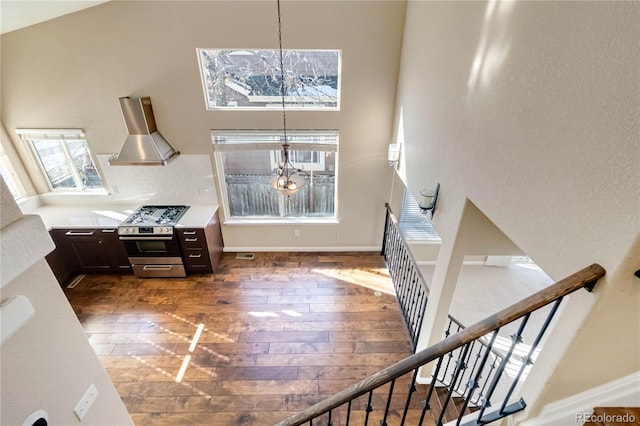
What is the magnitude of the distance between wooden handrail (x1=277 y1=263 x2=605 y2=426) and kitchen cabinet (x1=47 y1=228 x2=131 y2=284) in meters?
4.23

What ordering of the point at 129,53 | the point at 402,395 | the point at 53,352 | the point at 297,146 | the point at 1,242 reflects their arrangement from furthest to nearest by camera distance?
the point at 297,146 < the point at 129,53 < the point at 402,395 < the point at 53,352 < the point at 1,242

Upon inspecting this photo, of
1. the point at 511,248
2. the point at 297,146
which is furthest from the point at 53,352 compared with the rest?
the point at 297,146

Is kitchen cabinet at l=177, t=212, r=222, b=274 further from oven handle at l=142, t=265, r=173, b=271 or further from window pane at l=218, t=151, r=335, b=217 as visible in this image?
window pane at l=218, t=151, r=335, b=217

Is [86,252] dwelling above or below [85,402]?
below

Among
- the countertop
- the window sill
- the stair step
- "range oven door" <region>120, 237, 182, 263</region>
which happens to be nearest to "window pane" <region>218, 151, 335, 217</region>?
the window sill

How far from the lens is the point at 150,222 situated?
424 centimetres

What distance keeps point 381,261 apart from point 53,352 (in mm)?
4396

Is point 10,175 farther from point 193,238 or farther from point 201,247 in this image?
point 201,247

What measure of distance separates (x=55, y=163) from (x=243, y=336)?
419 centimetres

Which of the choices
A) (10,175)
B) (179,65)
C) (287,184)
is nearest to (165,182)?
(179,65)

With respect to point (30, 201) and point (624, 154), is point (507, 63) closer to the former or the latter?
point (624, 154)

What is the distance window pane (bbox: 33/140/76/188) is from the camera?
4328 millimetres

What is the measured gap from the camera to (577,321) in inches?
45.6
